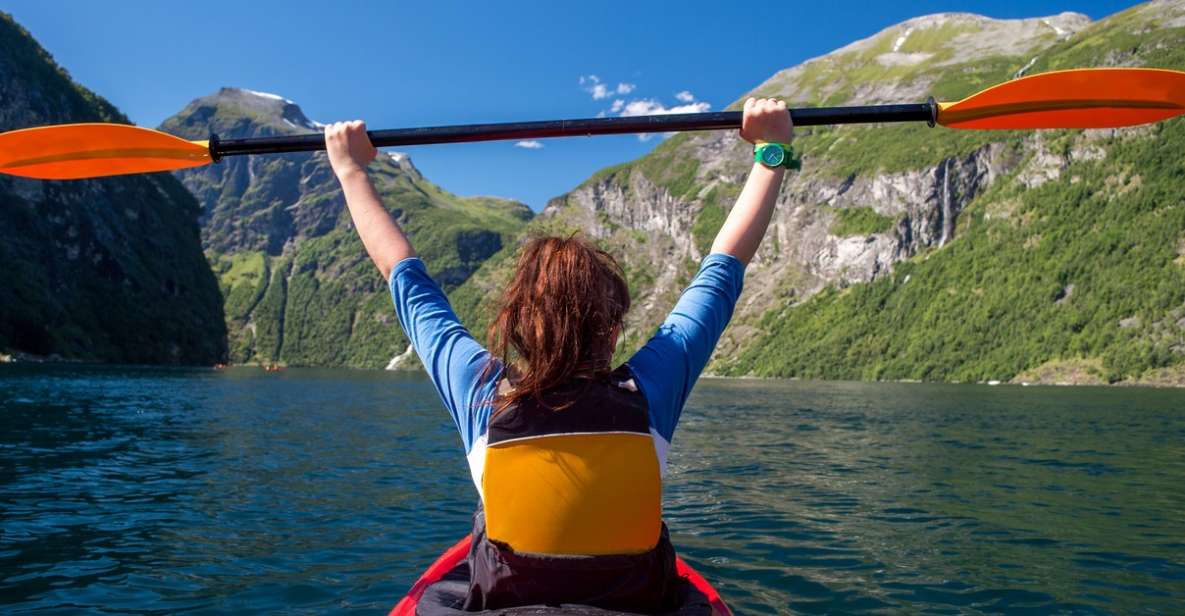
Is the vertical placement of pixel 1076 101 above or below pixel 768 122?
above

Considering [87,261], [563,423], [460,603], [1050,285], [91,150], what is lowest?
[1050,285]

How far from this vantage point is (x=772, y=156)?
3328 mm

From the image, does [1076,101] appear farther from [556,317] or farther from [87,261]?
[87,261]

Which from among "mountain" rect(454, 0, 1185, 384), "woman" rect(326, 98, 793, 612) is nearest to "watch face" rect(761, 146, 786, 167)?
"woman" rect(326, 98, 793, 612)

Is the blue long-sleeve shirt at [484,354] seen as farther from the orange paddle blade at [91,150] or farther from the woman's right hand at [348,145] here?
the orange paddle blade at [91,150]

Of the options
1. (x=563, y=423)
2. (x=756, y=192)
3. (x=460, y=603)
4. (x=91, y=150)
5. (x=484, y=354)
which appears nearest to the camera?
(x=563, y=423)

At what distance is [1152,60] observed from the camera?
168625mm

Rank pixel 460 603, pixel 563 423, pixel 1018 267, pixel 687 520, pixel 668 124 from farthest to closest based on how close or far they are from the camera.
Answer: pixel 1018 267
pixel 687 520
pixel 668 124
pixel 460 603
pixel 563 423

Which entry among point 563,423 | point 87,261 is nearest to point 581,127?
point 563,423

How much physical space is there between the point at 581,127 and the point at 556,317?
1.98 m

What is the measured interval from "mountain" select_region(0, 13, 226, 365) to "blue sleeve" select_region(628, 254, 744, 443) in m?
101

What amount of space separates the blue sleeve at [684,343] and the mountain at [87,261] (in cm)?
10143

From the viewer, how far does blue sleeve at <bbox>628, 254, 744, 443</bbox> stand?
2678 mm

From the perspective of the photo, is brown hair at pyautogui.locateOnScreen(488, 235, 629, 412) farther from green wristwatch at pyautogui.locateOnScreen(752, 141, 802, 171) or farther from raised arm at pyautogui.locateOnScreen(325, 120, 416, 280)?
green wristwatch at pyautogui.locateOnScreen(752, 141, 802, 171)
